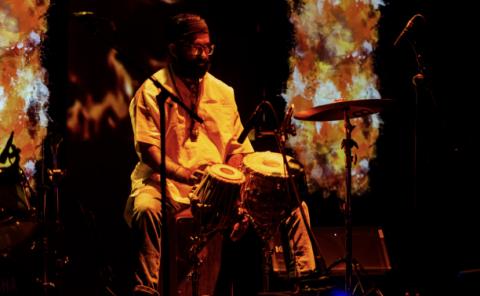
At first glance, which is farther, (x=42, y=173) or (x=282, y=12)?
(x=282, y=12)

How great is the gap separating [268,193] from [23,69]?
248 centimetres

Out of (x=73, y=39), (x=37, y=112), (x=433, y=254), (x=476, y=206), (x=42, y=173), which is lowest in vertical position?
(x=433, y=254)

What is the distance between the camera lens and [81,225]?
551 centimetres

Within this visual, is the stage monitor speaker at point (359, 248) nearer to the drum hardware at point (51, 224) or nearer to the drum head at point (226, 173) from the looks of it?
the drum head at point (226, 173)

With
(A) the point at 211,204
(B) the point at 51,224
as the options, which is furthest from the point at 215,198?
(B) the point at 51,224

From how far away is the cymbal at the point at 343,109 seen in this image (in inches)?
186

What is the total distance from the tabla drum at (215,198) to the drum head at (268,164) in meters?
0.14

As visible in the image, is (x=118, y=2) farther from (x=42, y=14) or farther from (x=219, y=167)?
(x=219, y=167)

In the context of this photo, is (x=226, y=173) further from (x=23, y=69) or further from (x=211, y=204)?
(x=23, y=69)

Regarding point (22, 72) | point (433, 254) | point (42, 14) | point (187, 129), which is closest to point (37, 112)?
point (22, 72)

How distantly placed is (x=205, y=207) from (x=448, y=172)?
2.95 metres

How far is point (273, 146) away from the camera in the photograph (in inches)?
241

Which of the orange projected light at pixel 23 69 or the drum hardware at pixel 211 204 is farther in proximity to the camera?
the orange projected light at pixel 23 69

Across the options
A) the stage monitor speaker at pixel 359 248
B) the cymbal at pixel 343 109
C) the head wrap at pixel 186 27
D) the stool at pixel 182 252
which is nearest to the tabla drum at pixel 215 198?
the stool at pixel 182 252
